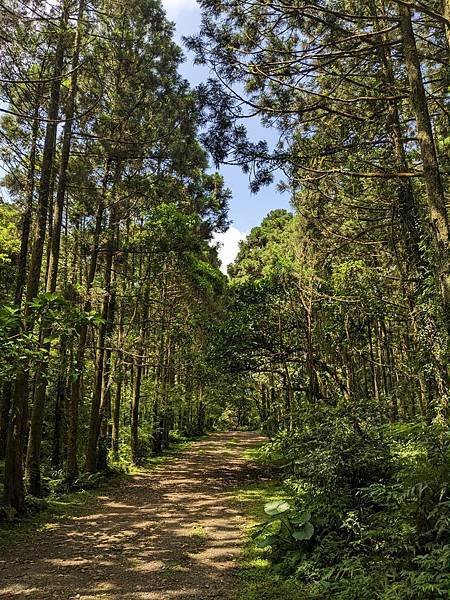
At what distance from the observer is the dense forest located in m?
5.32

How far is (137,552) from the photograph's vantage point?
20.9 ft

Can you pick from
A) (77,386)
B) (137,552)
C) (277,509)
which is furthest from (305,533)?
(77,386)

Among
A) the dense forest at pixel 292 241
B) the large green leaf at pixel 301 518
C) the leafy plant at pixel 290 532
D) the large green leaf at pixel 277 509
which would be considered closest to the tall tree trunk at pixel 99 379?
the dense forest at pixel 292 241

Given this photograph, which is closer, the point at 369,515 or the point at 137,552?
the point at 369,515

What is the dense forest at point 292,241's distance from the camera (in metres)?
5.32

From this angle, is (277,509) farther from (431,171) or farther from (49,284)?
(49,284)

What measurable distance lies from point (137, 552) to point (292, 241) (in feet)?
29.9

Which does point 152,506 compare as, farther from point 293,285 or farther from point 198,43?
point 198,43

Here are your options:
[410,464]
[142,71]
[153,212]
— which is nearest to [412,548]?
[410,464]

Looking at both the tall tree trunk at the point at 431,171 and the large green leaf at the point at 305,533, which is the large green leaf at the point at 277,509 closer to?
the large green leaf at the point at 305,533

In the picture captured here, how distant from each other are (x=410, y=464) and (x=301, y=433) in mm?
2386

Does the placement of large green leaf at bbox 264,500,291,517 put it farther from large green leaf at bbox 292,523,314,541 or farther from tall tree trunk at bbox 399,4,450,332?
tall tree trunk at bbox 399,4,450,332

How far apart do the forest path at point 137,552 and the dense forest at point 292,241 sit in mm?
882

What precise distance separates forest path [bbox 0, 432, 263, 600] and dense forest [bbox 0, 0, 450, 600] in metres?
0.88
